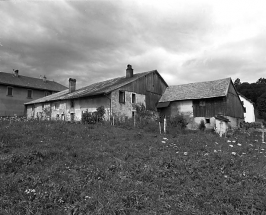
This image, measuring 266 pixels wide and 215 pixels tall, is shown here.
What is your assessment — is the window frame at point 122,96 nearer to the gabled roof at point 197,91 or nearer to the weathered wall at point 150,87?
the weathered wall at point 150,87

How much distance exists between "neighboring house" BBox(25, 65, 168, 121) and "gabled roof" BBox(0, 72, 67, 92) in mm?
6331

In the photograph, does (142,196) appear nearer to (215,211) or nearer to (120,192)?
(120,192)

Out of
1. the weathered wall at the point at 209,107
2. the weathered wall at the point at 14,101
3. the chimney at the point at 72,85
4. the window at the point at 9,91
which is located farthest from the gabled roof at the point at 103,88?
the window at the point at 9,91

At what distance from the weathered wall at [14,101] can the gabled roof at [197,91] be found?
74.5 ft

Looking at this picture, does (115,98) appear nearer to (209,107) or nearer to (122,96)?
(122,96)

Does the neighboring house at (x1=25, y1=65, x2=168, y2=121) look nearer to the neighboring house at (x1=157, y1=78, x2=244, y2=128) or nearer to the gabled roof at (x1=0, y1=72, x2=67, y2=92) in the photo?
the neighboring house at (x1=157, y1=78, x2=244, y2=128)

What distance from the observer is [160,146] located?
9758mm

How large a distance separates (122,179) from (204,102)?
19.4m

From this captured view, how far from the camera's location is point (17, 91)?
1324 inches

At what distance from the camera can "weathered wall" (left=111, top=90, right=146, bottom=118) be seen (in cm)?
2165

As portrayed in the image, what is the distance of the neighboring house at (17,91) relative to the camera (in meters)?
31.8

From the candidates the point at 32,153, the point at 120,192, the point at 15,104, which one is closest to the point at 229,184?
the point at 120,192

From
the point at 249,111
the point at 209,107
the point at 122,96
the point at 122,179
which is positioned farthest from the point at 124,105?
the point at 249,111

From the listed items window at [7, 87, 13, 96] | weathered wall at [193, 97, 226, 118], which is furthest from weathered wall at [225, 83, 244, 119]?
window at [7, 87, 13, 96]
